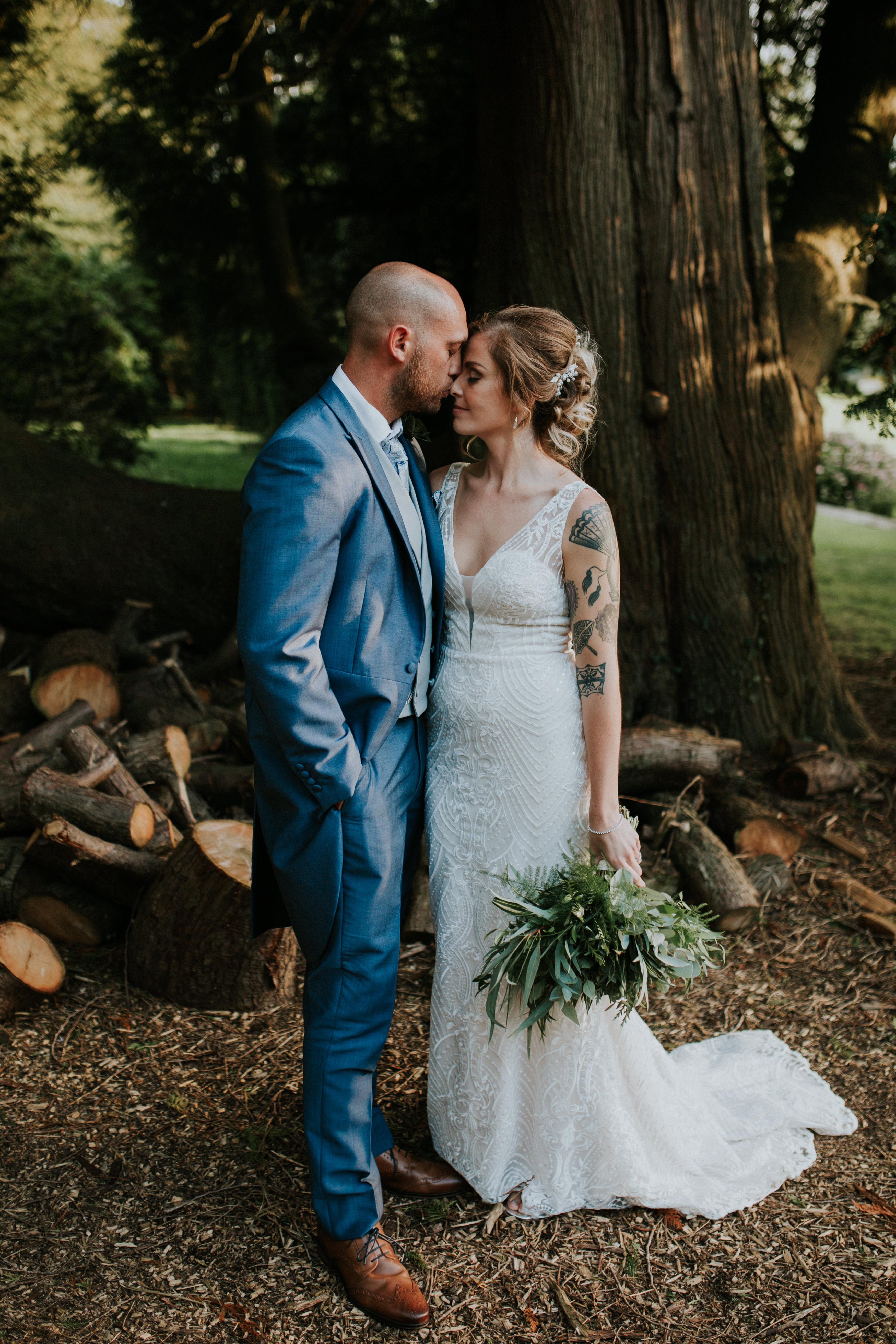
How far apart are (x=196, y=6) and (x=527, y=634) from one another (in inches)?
319

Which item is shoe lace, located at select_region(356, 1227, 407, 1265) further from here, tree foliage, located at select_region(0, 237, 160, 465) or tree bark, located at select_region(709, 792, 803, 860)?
tree foliage, located at select_region(0, 237, 160, 465)

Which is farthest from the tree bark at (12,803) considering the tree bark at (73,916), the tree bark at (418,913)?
the tree bark at (418,913)

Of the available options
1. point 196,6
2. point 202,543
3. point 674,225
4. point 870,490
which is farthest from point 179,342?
point 674,225

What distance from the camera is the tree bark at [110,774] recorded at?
3.87 m

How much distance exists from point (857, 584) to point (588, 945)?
10.5 m

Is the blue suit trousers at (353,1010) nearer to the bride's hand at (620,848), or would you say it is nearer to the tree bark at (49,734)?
the bride's hand at (620,848)

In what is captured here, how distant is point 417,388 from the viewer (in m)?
2.38

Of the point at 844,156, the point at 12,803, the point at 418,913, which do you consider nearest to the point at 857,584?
the point at 844,156

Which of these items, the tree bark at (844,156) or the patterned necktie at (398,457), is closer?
the patterned necktie at (398,457)

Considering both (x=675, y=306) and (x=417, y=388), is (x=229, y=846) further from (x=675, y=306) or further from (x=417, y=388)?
(x=675, y=306)

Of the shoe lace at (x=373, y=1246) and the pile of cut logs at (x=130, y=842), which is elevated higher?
the pile of cut logs at (x=130, y=842)

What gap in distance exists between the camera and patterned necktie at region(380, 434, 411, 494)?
2389 millimetres

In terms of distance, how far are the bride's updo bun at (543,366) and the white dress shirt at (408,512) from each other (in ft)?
1.14

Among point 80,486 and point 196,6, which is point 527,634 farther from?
point 196,6
